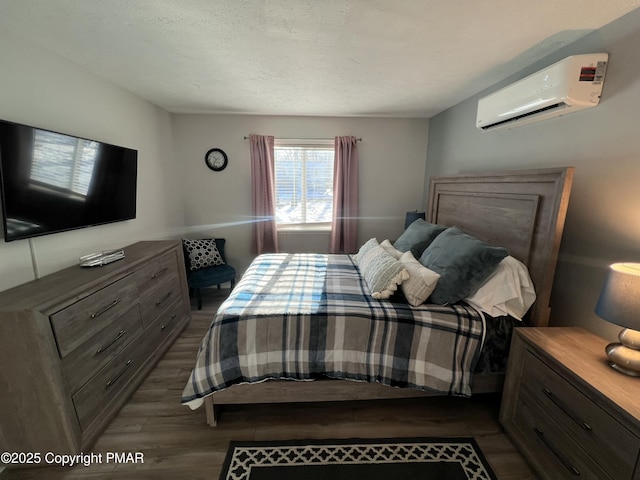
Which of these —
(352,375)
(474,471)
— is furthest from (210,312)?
(474,471)

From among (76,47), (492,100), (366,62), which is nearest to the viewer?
(76,47)

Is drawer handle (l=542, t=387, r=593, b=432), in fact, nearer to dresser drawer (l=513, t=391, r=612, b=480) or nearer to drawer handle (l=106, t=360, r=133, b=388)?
dresser drawer (l=513, t=391, r=612, b=480)

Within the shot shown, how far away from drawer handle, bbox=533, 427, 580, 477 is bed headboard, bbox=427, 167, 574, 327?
1.93 ft

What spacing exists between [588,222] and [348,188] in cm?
242

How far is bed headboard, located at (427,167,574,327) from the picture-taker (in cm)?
148

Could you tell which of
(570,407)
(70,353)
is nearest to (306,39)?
(70,353)

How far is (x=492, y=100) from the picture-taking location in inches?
79.9

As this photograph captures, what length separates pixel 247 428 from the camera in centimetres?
157

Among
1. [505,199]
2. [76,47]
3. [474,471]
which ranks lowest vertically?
[474,471]

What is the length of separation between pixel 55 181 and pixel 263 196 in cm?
207

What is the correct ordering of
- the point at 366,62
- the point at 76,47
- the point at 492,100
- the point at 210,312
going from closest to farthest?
the point at 76,47 → the point at 366,62 → the point at 492,100 → the point at 210,312

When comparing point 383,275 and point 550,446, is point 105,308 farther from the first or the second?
point 550,446

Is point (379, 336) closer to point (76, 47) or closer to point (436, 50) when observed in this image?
point (436, 50)

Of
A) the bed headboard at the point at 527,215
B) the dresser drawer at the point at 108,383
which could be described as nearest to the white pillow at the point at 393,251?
the bed headboard at the point at 527,215
